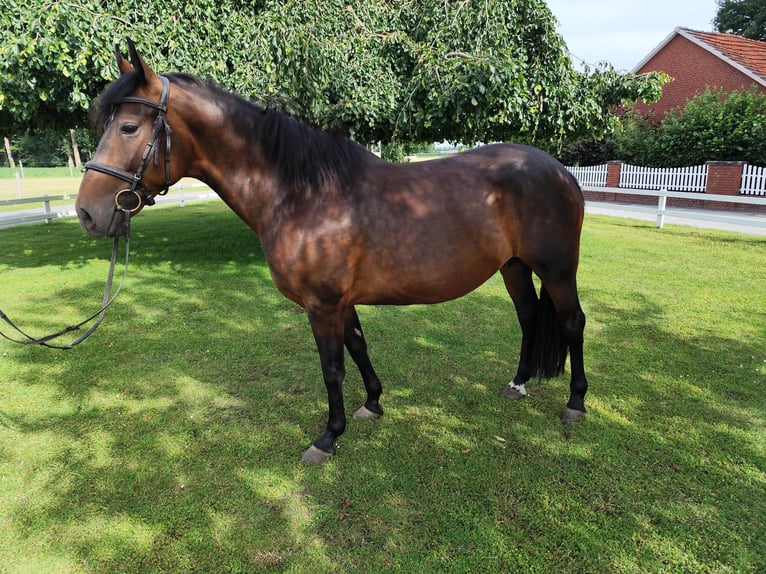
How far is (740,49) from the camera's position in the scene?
66.3ft

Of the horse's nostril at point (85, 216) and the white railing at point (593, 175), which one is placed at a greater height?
the white railing at point (593, 175)

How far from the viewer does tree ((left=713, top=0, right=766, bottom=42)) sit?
1244 inches

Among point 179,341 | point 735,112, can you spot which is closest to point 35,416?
point 179,341

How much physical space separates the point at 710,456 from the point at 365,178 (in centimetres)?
280

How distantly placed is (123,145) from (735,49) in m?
26.4

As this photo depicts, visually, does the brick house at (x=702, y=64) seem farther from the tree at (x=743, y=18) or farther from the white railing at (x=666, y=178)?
the tree at (x=743, y=18)

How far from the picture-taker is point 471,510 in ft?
8.07

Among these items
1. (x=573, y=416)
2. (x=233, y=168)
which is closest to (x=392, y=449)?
(x=573, y=416)

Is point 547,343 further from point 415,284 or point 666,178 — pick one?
point 666,178

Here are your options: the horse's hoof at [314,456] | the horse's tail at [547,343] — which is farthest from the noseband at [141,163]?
the horse's tail at [547,343]

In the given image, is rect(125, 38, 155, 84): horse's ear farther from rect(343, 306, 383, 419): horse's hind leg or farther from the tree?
the tree

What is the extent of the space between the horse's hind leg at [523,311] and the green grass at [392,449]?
0.45 feet

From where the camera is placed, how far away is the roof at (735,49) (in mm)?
18438

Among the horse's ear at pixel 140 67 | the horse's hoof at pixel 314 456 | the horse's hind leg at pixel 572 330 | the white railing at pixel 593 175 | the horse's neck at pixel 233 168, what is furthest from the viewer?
the white railing at pixel 593 175
